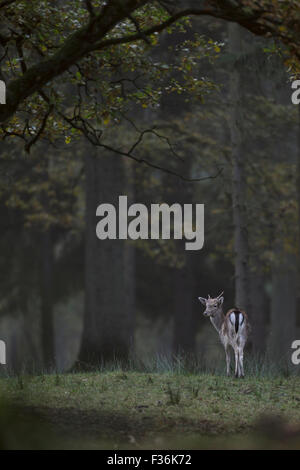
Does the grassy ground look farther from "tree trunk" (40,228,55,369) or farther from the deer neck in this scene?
"tree trunk" (40,228,55,369)

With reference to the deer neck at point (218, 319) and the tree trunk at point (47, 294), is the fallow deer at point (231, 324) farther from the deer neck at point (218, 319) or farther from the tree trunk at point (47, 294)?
the tree trunk at point (47, 294)

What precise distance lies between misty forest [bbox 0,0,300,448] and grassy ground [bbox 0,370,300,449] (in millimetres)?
78

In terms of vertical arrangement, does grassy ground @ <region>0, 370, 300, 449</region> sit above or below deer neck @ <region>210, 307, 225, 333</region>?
below

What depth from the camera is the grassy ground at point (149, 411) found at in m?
9.61

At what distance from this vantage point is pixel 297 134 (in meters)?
25.8

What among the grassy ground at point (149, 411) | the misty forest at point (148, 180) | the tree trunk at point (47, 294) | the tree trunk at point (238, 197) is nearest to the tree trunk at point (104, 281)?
the misty forest at point (148, 180)

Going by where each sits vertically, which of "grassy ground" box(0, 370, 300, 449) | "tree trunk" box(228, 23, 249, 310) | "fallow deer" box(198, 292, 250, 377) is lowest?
"grassy ground" box(0, 370, 300, 449)

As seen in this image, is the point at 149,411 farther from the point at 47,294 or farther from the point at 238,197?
the point at 47,294

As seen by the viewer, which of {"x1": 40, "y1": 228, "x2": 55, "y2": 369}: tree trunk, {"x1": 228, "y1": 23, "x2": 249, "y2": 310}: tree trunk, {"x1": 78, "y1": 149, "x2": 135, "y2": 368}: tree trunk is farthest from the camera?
{"x1": 40, "y1": 228, "x2": 55, "y2": 369}: tree trunk

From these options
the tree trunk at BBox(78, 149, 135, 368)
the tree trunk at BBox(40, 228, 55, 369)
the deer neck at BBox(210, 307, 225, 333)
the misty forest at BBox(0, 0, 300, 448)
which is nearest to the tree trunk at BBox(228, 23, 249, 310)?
the misty forest at BBox(0, 0, 300, 448)

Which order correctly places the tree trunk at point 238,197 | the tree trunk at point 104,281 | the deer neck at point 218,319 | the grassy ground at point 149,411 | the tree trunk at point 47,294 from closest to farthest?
1. the grassy ground at point 149,411
2. the deer neck at point 218,319
3. the tree trunk at point 238,197
4. the tree trunk at point 104,281
5. the tree trunk at point 47,294

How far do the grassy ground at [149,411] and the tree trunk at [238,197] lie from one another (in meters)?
3.86

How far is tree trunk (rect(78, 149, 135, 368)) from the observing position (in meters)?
20.1
